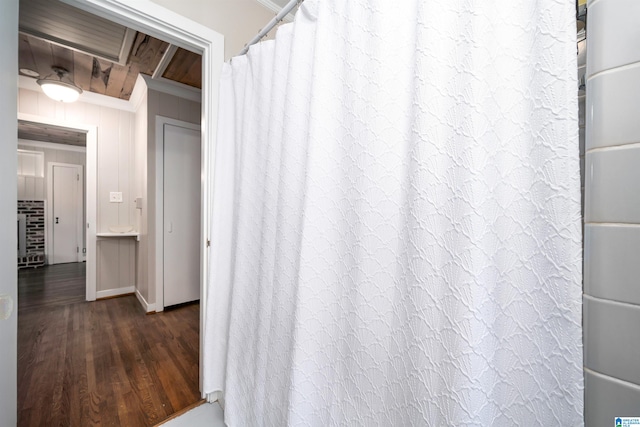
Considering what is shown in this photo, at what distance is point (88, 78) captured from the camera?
106 inches

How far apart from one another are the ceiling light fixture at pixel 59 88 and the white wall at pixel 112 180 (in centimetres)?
55

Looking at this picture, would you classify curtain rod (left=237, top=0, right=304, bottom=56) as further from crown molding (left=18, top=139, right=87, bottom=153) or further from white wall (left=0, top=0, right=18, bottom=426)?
crown molding (left=18, top=139, right=87, bottom=153)

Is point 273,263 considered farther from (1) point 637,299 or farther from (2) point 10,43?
(2) point 10,43

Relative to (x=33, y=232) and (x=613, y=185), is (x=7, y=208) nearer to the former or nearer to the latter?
(x=613, y=185)

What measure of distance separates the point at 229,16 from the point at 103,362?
8.07 feet

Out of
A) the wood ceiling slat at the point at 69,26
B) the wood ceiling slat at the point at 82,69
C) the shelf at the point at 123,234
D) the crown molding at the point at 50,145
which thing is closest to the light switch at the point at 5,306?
the wood ceiling slat at the point at 69,26

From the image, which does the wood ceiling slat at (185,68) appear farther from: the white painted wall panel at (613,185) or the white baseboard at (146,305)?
the white painted wall panel at (613,185)

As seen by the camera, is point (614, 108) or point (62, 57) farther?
point (62, 57)

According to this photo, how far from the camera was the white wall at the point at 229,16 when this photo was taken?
1.32 metres

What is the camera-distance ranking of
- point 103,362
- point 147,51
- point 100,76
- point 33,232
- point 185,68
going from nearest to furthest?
point 103,362, point 147,51, point 185,68, point 100,76, point 33,232

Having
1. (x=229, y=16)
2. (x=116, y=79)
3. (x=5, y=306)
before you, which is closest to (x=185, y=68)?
(x=116, y=79)

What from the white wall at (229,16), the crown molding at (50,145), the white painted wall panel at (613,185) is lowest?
the white painted wall panel at (613,185)

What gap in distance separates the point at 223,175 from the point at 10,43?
0.80 metres

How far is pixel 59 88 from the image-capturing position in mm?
2355
